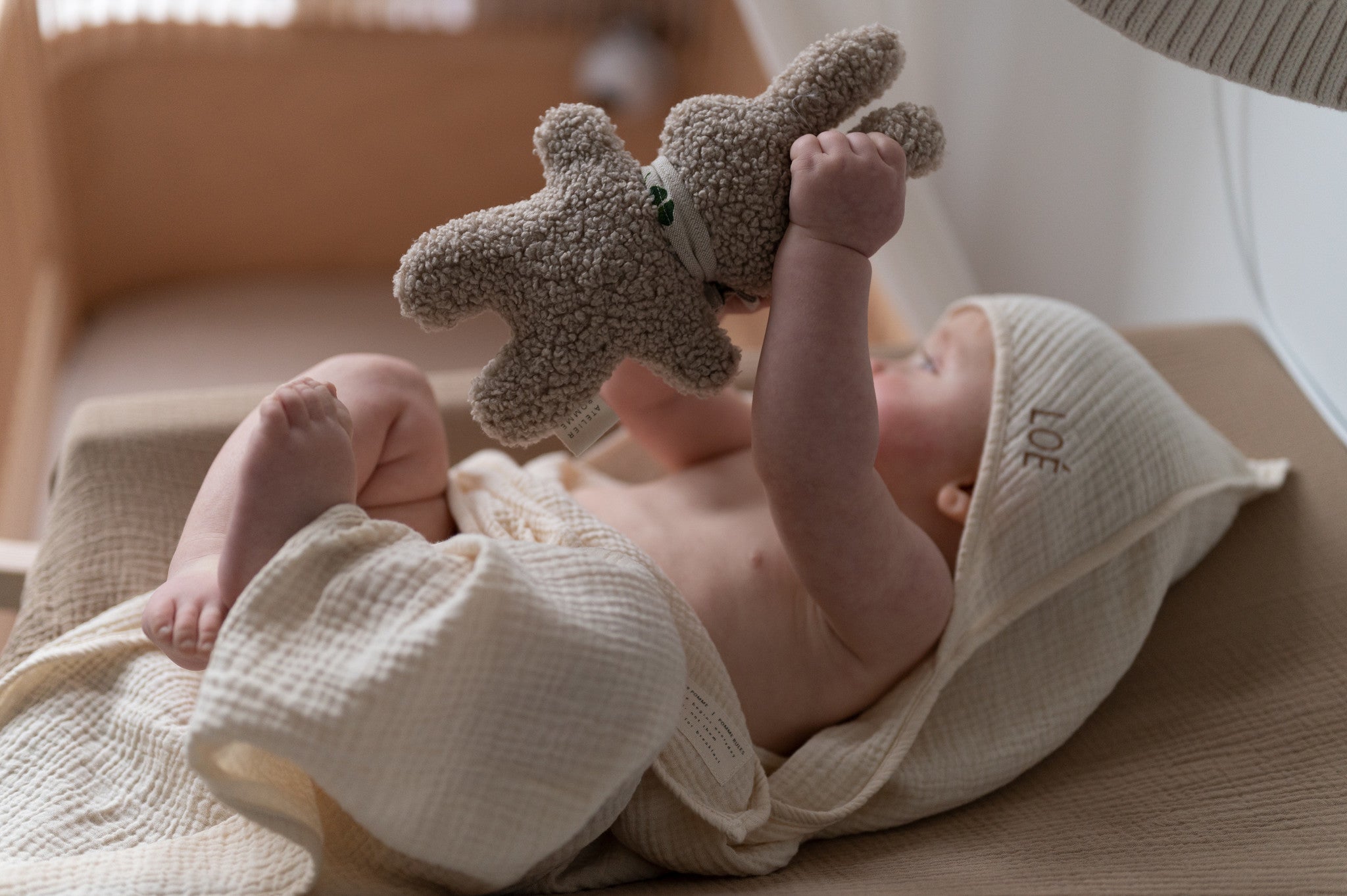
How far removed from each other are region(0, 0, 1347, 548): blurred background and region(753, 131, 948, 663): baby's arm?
0.67m

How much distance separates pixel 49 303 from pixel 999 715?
1536 millimetres

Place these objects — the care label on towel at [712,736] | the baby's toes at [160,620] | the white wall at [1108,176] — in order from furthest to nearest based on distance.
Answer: the white wall at [1108,176] < the care label on towel at [712,736] < the baby's toes at [160,620]

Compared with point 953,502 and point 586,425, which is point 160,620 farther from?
point 953,502

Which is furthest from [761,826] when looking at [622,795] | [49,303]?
[49,303]

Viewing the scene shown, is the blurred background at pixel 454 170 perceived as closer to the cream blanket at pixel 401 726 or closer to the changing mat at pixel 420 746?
the changing mat at pixel 420 746

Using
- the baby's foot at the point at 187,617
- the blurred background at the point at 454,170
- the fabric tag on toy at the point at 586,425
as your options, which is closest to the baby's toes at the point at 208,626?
the baby's foot at the point at 187,617

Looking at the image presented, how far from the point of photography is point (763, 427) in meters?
0.75

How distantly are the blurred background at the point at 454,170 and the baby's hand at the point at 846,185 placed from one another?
2.25ft

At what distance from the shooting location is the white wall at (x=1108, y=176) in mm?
1205

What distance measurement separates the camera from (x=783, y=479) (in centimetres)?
76

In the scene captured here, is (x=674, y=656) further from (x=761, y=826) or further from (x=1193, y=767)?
(x=1193, y=767)

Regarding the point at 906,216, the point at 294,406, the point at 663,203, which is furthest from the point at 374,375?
the point at 906,216

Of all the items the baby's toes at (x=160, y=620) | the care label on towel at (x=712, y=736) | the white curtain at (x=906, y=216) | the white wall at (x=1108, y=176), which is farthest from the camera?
the white curtain at (x=906, y=216)

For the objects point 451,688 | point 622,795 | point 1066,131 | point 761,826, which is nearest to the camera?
point 451,688
